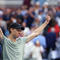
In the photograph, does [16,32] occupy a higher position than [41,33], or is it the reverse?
[16,32]

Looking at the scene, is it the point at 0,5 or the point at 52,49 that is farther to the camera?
the point at 0,5

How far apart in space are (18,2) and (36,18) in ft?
18.7

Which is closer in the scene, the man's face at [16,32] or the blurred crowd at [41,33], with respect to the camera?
the man's face at [16,32]

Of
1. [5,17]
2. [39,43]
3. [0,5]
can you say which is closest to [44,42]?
[39,43]

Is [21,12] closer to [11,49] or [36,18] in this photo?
[36,18]

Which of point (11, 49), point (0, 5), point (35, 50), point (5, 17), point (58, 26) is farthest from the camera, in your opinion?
point (0, 5)

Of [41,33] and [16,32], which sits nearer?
[16,32]

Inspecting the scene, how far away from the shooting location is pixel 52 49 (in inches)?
487

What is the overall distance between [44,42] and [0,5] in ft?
27.7

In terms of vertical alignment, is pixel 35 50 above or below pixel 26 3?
below

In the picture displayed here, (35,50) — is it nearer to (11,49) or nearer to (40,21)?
(40,21)

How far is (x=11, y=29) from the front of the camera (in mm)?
7484

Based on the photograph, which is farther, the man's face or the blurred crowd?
the blurred crowd

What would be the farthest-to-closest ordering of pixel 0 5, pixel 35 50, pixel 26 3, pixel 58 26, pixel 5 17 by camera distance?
1. pixel 0 5
2. pixel 26 3
3. pixel 5 17
4. pixel 58 26
5. pixel 35 50
